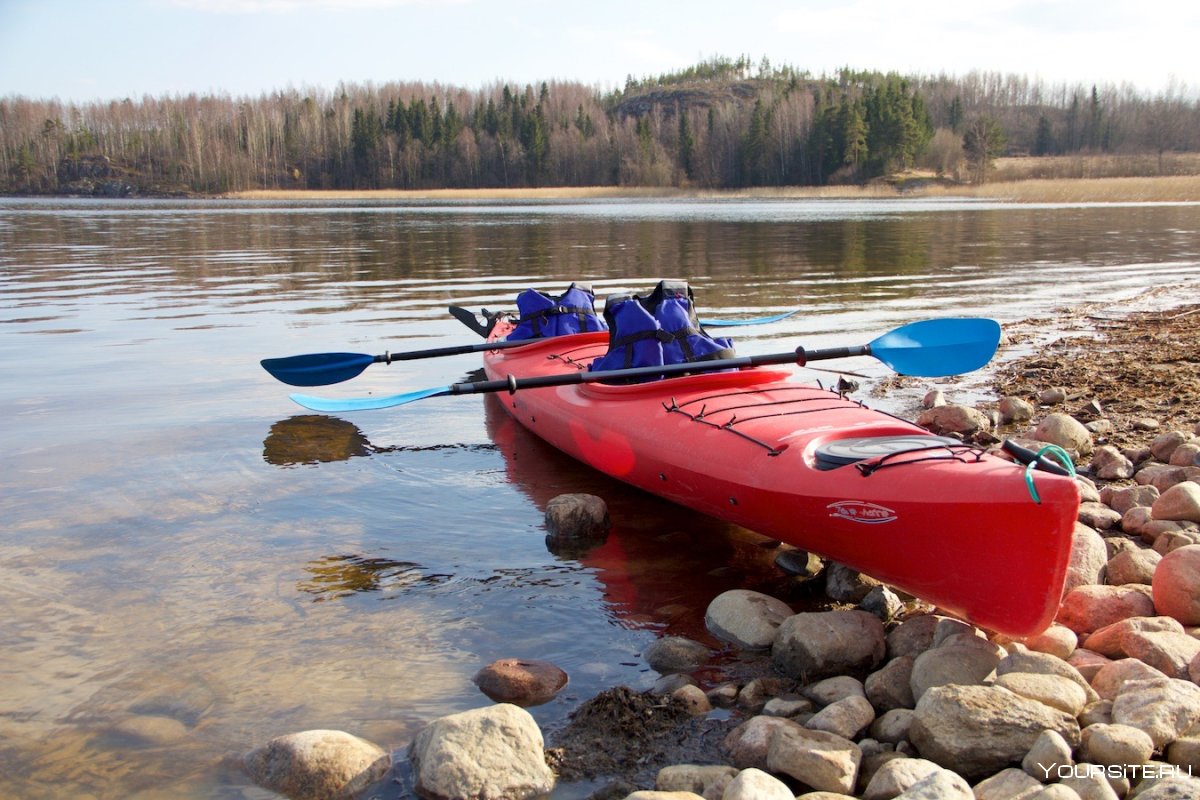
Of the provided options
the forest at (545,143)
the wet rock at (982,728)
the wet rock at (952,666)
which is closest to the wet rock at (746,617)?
the wet rock at (952,666)

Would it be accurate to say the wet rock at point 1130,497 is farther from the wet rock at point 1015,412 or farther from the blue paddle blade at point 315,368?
the blue paddle blade at point 315,368

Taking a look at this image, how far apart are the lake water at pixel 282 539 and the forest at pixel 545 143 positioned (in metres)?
Answer: 68.7

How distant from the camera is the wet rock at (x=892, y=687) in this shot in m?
3.43

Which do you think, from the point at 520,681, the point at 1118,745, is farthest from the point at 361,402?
the point at 1118,745

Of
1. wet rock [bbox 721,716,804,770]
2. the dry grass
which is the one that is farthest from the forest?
wet rock [bbox 721,716,804,770]

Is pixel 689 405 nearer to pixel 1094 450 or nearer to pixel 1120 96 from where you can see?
pixel 1094 450

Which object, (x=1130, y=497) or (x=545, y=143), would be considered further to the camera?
(x=545, y=143)

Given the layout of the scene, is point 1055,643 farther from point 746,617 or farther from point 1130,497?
point 1130,497

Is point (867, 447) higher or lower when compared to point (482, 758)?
higher

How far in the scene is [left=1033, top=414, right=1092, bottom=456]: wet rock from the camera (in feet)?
19.7

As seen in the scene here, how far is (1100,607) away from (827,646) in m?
1.10

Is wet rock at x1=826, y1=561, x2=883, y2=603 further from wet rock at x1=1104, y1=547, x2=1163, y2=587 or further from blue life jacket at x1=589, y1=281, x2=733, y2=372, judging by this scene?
blue life jacket at x1=589, y1=281, x2=733, y2=372

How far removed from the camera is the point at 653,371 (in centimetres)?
578

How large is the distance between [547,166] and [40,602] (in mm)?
93060
